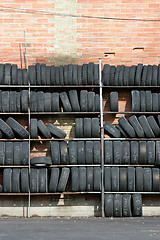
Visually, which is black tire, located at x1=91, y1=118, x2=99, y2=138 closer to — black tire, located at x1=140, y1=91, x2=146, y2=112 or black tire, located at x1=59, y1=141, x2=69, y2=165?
black tire, located at x1=59, y1=141, x2=69, y2=165

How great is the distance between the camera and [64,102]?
7648 mm

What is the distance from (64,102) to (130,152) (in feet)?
5.44

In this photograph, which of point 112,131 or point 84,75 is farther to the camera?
point 84,75

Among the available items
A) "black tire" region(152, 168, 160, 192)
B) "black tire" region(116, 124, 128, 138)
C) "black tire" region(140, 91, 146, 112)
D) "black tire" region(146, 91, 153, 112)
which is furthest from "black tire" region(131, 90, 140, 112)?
"black tire" region(152, 168, 160, 192)

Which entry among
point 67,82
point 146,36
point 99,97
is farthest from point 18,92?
point 146,36

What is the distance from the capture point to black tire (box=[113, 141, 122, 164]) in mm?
7402

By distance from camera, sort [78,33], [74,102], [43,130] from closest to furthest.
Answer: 1. [43,130]
2. [74,102]
3. [78,33]

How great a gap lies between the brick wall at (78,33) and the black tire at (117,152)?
189cm

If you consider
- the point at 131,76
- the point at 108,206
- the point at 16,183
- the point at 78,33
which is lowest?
the point at 108,206

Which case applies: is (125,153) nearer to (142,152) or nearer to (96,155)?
(142,152)

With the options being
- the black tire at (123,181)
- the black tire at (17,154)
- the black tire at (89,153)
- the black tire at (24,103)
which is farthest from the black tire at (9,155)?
the black tire at (123,181)

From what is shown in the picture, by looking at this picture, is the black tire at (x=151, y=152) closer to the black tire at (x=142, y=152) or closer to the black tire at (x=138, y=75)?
the black tire at (x=142, y=152)

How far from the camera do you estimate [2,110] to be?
7617 mm

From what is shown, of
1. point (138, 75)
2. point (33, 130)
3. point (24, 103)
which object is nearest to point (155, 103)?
point (138, 75)
